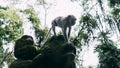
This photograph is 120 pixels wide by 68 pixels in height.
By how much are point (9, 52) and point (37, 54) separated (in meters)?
8.82

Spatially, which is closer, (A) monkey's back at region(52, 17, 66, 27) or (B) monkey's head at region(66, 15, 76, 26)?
(B) monkey's head at region(66, 15, 76, 26)

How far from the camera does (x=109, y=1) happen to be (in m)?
20.1

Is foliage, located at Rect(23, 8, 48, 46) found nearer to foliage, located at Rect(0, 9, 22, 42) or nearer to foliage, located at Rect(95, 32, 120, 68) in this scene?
foliage, located at Rect(0, 9, 22, 42)

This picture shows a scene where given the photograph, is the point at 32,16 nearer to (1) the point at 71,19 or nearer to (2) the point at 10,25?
(2) the point at 10,25

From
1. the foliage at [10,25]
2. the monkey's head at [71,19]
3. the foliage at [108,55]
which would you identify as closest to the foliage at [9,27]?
the foliage at [10,25]

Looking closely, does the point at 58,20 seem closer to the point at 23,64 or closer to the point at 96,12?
the point at 23,64

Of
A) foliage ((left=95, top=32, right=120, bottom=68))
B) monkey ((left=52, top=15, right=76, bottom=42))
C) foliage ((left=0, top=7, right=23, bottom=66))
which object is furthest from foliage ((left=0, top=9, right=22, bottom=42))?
monkey ((left=52, top=15, right=76, bottom=42))

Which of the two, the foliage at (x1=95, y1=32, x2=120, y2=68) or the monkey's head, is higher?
the monkey's head

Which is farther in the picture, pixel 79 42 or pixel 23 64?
pixel 79 42

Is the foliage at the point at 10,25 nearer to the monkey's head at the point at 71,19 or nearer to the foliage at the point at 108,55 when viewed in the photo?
the foliage at the point at 108,55

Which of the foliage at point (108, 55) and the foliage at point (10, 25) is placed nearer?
the foliage at point (108, 55)

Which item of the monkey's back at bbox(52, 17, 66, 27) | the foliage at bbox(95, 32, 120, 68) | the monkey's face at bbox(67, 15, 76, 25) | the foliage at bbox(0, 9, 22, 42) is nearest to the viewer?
the monkey's face at bbox(67, 15, 76, 25)

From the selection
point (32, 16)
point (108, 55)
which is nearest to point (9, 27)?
point (32, 16)

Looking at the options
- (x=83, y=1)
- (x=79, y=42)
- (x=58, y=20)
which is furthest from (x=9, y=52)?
(x=58, y=20)
